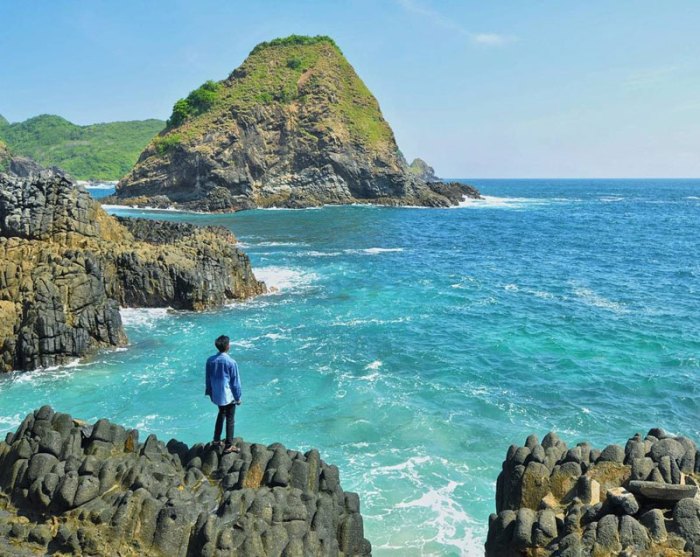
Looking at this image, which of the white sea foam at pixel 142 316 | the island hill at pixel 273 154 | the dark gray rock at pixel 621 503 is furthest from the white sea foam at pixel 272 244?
the dark gray rock at pixel 621 503

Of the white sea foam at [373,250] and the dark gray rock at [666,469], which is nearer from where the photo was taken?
the dark gray rock at [666,469]

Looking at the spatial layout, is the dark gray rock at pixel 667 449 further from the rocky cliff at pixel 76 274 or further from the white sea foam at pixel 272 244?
the white sea foam at pixel 272 244

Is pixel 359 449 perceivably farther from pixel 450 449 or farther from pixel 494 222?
pixel 494 222

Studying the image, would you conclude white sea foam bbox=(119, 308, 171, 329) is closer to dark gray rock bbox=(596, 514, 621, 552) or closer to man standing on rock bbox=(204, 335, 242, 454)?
man standing on rock bbox=(204, 335, 242, 454)

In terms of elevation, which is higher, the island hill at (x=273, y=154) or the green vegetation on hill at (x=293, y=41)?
the green vegetation on hill at (x=293, y=41)

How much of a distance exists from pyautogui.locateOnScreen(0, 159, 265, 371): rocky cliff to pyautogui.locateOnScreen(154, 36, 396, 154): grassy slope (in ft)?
278

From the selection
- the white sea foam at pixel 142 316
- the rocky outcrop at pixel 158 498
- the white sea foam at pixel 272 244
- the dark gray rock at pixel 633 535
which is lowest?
the white sea foam at pixel 142 316

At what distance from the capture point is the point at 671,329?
29.5 metres

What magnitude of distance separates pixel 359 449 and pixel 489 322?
632 inches

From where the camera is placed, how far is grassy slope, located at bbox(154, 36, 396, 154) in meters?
122

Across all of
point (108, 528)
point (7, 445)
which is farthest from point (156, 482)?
point (7, 445)

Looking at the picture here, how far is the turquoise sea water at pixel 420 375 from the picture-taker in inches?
639

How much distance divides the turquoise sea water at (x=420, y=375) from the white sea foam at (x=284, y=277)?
17 centimetres

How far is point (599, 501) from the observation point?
9.88m
